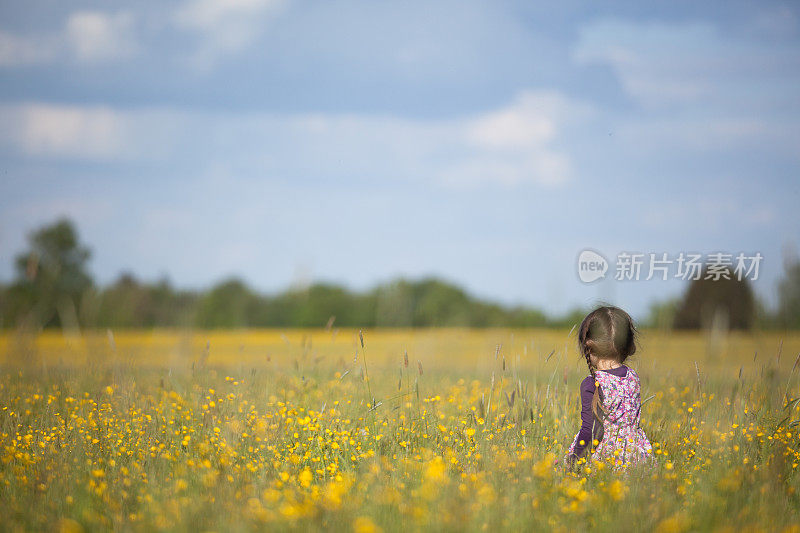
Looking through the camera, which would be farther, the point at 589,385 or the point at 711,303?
the point at 711,303

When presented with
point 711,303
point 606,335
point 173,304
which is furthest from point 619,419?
point 711,303

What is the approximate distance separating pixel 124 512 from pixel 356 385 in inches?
125

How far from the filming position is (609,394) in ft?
15.3

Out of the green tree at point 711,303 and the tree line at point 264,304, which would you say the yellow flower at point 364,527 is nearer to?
the tree line at point 264,304

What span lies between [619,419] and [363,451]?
2014 millimetres

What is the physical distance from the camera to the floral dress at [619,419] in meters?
4.60

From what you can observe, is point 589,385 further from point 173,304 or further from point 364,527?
point 173,304

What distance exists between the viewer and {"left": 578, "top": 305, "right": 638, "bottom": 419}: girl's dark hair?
4641mm

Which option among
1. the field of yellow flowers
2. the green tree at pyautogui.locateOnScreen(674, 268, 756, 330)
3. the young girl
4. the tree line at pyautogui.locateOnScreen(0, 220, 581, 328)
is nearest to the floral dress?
the young girl

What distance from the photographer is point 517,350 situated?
671 cm

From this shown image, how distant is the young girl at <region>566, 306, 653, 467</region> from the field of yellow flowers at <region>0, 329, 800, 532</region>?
204mm

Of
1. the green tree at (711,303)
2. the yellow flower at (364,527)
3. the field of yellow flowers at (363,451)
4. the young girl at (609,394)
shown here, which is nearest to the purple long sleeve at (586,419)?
the young girl at (609,394)

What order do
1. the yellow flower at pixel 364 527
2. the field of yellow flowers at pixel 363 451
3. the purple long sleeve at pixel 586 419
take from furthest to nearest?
the purple long sleeve at pixel 586 419 < the field of yellow flowers at pixel 363 451 < the yellow flower at pixel 364 527

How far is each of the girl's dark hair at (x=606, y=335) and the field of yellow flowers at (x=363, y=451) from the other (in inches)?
25.2
